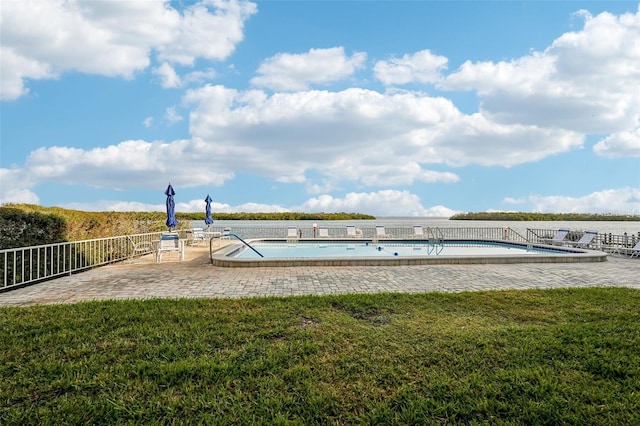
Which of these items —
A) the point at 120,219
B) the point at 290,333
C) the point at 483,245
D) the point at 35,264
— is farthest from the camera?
the point at 483,245

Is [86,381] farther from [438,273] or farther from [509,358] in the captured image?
[438,273]

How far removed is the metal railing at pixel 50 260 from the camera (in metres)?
7.07

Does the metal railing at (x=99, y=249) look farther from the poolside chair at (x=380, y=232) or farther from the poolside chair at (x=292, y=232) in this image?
the poolside chair at (x=292, y=232)

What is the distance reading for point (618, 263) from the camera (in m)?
10.8

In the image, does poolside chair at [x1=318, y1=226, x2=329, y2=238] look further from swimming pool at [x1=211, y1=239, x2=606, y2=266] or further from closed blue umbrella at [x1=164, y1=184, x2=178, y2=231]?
closed blue umbrella at [x1=164, y1=184, x2=178, y2=231]

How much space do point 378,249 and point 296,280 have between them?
1016 centimetres

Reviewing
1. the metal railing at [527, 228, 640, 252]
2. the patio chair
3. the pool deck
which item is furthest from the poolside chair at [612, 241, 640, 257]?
the patio chair

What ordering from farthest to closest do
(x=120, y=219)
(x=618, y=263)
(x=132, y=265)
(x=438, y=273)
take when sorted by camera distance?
(x=120, y=219) → (x=618, y=263) → (x=132, y=265) → (x=438, y=273)

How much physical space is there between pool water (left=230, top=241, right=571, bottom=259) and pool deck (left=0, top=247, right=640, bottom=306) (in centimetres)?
416

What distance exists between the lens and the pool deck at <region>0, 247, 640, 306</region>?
633 centimetres

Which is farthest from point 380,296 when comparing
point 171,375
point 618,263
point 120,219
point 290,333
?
point 120,219

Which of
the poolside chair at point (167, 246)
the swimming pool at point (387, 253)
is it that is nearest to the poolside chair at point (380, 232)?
the swimming pool at point (387, 253)

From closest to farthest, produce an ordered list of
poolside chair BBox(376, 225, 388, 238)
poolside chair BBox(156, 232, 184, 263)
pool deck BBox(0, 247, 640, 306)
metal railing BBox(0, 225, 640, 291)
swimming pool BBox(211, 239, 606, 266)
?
pool deck BBox(0, 247, 640, 306), metal railing BBox(0, 225, 640, 291), swimming pool BBox(211, 239, 606, 266), poolside chair BBox(156, 232, 184, 263), poolside chair BBox(376, 225, 388, 238)

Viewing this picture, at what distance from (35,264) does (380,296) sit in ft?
23.6
